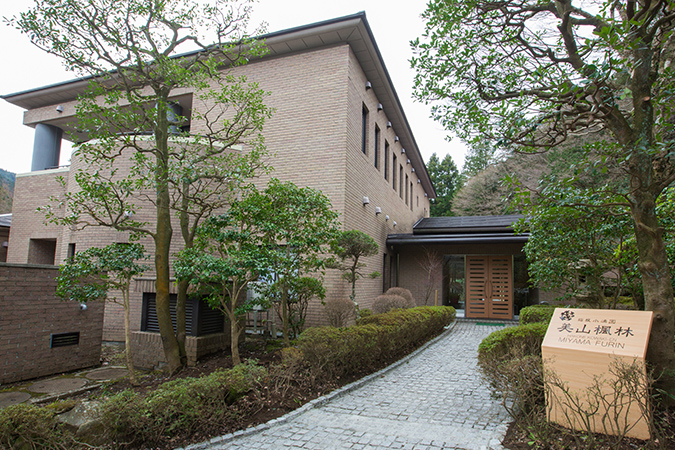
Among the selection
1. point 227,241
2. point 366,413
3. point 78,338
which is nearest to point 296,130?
point 227,241

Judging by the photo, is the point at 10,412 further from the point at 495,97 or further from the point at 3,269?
the point at 495,97

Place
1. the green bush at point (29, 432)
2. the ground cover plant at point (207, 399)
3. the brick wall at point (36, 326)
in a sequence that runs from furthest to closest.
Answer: the brick wall at point (36, 326), the ground cover plant at point (207, 399), the green bush at point (29, 432)

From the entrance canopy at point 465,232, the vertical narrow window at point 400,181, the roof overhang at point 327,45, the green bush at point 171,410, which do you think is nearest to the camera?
the green bush at point 171,410

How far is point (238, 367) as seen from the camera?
15.9 feet

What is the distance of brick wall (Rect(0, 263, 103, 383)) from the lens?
245 inches

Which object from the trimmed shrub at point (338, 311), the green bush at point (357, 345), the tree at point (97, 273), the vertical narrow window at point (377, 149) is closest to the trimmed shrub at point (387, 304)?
the trimmed shrub at point (338, 311)

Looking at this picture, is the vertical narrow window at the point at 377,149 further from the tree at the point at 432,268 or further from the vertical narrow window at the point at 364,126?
the tree at the point at 432,268

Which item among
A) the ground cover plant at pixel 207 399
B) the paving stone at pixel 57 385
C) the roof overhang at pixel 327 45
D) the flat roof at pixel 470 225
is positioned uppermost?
the roof overhang at pixel 327 45

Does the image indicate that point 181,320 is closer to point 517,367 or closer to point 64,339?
point 64,339

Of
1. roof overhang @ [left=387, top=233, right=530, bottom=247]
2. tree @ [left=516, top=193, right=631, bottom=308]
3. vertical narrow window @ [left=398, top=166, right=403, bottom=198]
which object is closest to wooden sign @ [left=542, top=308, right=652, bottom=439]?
tree @ [left=516, top=193, right=631, bottom=308]

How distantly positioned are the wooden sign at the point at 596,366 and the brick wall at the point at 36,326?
7543 millimetres

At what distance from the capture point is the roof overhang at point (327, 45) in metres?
9.91

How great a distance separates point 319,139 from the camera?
1025 cm

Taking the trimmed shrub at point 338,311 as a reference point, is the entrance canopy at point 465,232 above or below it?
above
